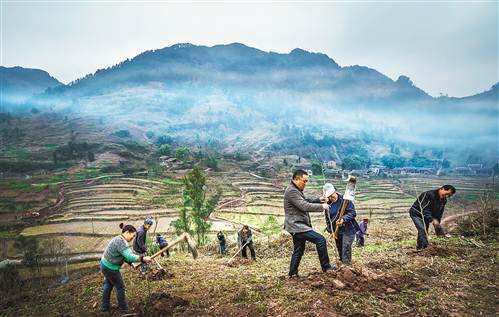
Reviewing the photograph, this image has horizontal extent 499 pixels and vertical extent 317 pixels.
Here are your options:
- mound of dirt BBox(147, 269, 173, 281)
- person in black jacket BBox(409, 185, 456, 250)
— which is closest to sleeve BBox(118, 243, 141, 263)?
mound of dirt BBox(147, 269, 173, 281)

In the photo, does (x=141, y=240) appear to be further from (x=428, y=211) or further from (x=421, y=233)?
(x=428, y=211)

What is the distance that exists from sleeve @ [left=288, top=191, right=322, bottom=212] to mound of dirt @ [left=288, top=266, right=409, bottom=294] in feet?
3.95

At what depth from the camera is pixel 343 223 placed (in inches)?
275

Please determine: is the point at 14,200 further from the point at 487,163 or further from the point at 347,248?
the point at 487,163

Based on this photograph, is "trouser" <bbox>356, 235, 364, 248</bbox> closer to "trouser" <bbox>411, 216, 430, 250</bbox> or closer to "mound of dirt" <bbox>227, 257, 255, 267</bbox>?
"trouser" <bbox>411, 216, 430, 250</bbox>

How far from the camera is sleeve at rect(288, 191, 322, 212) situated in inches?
224

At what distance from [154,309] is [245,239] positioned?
6.25 m

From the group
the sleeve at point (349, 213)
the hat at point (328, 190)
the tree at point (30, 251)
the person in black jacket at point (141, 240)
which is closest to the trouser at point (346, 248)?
the sleeve at point (349, 213)

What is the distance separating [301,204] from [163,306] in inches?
123

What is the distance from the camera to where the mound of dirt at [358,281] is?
5.19m

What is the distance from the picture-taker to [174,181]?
65312mm

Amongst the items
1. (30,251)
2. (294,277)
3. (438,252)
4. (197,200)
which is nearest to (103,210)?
(30,251)

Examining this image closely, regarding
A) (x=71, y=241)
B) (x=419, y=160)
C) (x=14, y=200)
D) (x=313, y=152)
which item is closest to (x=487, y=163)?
(x=419, y=160)

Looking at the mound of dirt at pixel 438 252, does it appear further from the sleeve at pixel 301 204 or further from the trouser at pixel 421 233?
the sleeve at pixel 301 204
